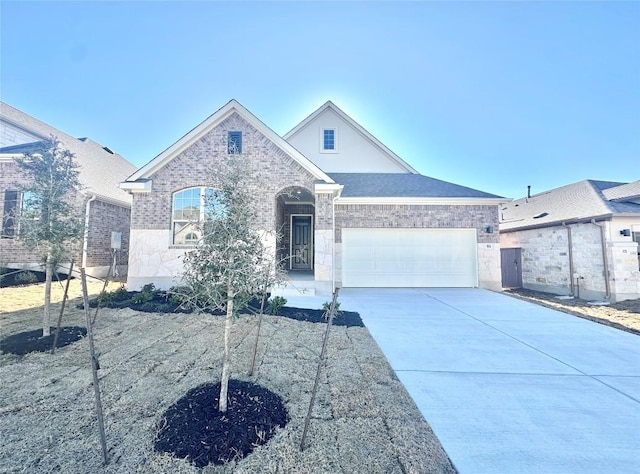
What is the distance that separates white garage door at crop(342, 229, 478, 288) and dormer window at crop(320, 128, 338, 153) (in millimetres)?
5065

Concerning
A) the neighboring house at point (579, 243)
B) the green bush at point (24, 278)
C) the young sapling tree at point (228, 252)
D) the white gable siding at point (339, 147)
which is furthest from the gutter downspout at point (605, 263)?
the green bush at point (24, 278)

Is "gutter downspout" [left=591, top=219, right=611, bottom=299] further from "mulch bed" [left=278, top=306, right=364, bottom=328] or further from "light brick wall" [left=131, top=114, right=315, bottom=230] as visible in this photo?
"light brick wall" [left=131, top=114, right=315, bottom=230]

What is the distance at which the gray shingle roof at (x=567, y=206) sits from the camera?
10586mm

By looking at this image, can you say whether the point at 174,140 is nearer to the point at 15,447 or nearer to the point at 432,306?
the point at 15,447

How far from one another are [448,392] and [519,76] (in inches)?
567

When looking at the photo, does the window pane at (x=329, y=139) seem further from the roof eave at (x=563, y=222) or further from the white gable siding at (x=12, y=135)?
the white gable siding at (x=12, y=135)

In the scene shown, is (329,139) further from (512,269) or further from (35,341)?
(35,341)

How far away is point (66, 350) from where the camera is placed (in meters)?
4.65

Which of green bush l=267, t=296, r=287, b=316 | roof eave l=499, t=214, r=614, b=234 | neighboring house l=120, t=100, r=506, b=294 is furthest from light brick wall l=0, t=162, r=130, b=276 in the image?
roof eave l=499, t=214, r=614, b=234

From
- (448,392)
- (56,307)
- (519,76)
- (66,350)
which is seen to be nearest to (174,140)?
(56,307)

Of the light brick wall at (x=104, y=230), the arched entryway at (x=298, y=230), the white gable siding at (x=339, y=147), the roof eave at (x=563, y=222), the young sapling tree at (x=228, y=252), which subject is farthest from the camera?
the white gable siding at (x=339, y=147)

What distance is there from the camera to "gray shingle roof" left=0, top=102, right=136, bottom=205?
502 inches

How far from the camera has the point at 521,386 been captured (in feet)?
12.0

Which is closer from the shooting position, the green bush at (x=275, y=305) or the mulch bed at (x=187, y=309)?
the mulch bed at (x=187, y=309)
